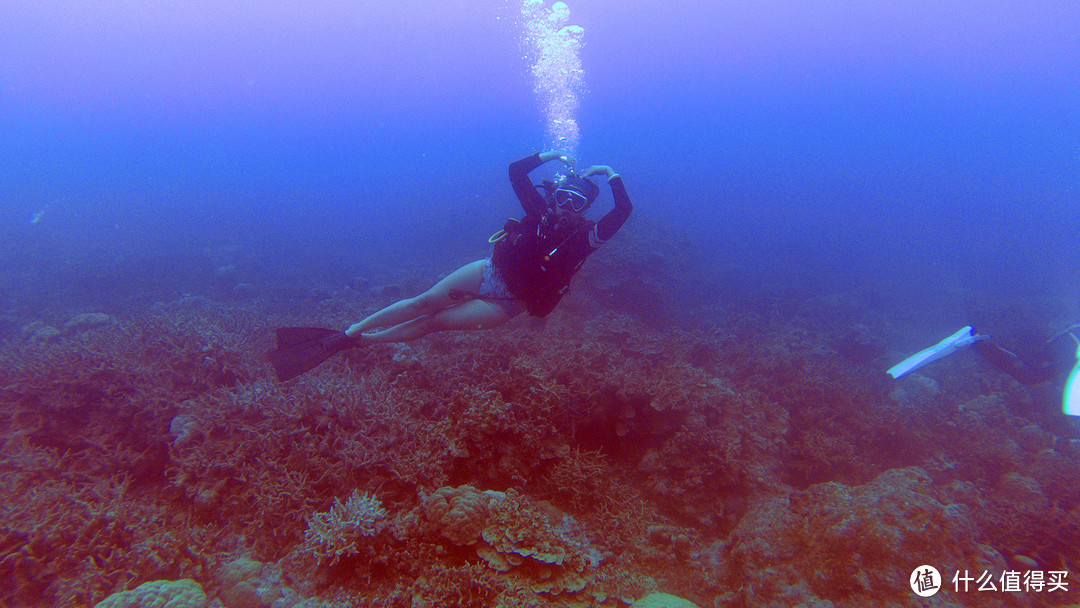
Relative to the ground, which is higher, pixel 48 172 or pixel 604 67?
pixel 604 67

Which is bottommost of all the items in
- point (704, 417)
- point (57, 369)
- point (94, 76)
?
point (57, 369)

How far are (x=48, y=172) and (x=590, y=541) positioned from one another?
536 ft

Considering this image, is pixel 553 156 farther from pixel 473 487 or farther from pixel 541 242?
pixel 473 487

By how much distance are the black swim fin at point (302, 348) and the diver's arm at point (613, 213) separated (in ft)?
10.6

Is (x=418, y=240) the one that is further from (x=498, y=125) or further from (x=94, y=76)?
(x=94, y=76)

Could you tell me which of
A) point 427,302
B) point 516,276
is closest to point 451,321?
point 427,302

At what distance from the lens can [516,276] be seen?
171 inches

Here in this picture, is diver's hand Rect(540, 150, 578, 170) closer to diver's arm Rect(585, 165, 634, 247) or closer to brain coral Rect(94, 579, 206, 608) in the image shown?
diver's arm Rect(585, 165, 634, 247)

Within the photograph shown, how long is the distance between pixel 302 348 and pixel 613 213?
155 inches

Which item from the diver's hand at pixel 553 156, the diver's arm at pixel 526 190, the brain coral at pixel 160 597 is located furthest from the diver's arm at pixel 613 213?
the brain coral at pixel 160 597

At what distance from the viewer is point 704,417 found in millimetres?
5301

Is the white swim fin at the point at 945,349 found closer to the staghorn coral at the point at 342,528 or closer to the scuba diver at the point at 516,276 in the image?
the scuba diver at the point at 516,276

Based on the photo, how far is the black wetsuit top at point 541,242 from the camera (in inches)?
162

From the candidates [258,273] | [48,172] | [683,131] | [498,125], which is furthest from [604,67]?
[48,172]
